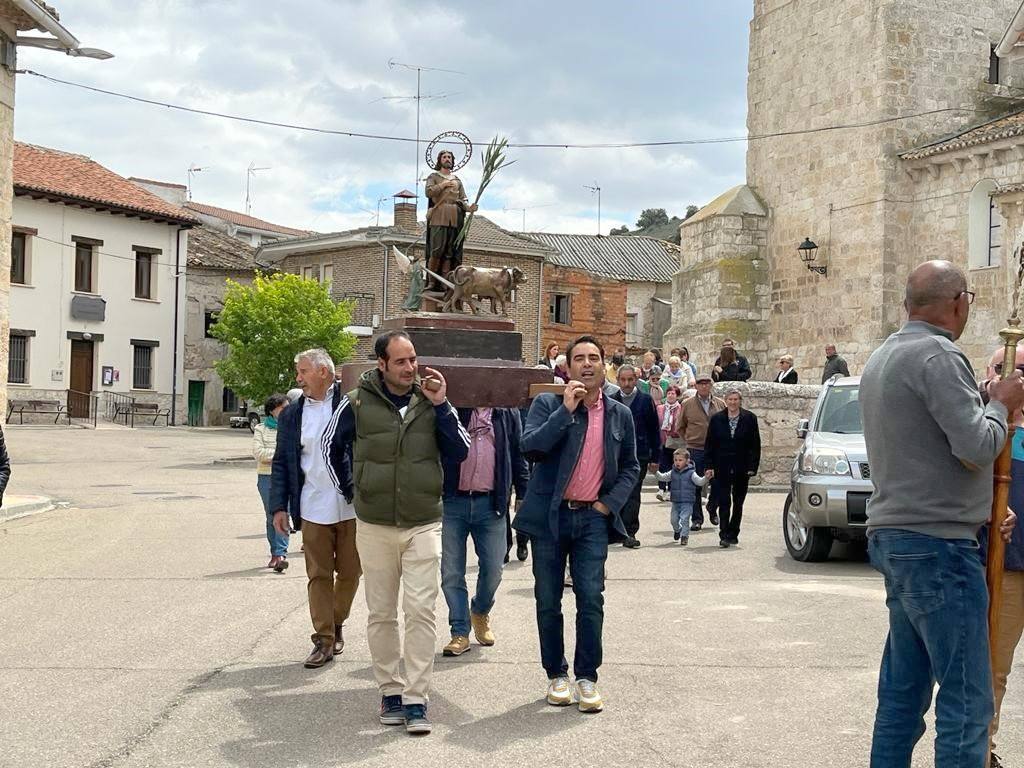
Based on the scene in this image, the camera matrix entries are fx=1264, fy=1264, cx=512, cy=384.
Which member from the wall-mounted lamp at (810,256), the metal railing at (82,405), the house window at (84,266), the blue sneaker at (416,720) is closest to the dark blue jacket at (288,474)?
the blue sneaker at (416,720)

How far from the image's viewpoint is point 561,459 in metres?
6.13

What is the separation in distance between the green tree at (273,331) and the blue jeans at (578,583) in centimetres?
2393

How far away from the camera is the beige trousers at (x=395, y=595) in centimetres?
589

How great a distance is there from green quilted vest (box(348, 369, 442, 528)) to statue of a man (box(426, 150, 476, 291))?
5.71 meters

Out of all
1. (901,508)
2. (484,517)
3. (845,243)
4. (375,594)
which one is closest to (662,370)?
(845,243)

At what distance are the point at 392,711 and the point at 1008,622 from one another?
107 inches

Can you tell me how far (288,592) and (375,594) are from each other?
3.79 m

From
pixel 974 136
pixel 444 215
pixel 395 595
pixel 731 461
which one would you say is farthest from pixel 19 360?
pixel 395 595

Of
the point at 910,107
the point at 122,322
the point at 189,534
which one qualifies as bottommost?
the point at 189,534

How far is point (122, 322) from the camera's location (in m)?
44.8

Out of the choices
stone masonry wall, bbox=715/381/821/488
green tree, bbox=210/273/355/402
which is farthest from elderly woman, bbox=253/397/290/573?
green tree, bbox=210/273/355/402

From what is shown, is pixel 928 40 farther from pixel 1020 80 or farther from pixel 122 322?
pixel 122 322

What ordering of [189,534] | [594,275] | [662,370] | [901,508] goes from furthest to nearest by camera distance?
[594,275] < [662,370] < [189,534] < [901,508]

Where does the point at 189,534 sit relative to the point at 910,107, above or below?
below
